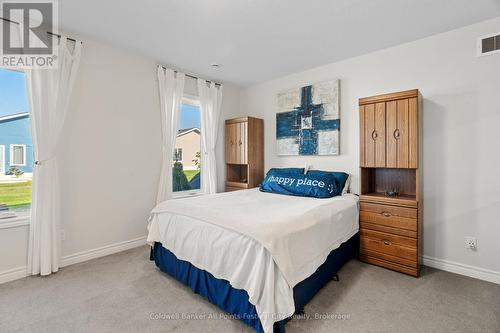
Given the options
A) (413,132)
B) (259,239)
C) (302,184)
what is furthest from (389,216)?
(259,239)

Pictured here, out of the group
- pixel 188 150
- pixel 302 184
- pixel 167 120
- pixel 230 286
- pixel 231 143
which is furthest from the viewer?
pixel 231 143

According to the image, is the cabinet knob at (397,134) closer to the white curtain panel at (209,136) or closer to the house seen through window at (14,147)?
the white curtain panel at (209,136)

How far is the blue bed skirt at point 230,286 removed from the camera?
1689mm

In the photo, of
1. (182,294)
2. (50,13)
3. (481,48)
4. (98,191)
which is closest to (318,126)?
(481,48)

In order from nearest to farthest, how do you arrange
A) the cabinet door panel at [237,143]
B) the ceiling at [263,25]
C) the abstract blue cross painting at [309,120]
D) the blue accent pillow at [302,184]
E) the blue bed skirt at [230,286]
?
the blue bed skirt at [230,286] < the ceiling at [263,25] < the blue accent pillow at [302,184] < the abstract blue cross painting at [309,120] < the cabinet door panel at [237,143]

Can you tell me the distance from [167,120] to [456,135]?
3.52 meters

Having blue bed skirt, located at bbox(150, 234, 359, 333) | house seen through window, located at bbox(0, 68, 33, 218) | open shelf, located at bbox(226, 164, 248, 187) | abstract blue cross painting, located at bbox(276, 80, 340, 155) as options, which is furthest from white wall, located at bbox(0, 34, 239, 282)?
abstract blue cross painting, located at bbox(276, 80, 340, 155)

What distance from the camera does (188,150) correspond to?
4.04 meters

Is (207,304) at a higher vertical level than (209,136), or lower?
lower

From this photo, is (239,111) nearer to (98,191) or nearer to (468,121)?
(98,191)

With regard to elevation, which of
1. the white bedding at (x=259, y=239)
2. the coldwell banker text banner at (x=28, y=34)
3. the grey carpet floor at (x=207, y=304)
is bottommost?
the grey carpet floor at (x=207, y=304)

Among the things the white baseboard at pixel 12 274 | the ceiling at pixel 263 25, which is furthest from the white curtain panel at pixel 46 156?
the ceiling at pixel 263 25

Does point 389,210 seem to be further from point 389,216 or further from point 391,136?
point 391,136

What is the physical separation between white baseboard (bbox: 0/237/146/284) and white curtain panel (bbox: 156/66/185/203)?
2.08 ft
